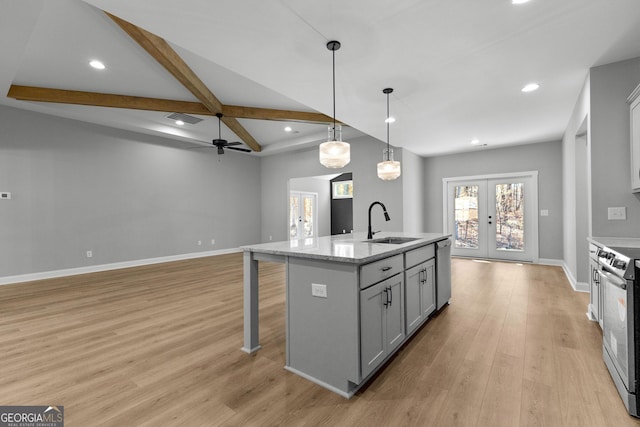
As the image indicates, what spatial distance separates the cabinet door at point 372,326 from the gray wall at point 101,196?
6283mm

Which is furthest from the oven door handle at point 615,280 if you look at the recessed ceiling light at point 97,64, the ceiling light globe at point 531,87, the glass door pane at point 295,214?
the glass door pane at point 295,214

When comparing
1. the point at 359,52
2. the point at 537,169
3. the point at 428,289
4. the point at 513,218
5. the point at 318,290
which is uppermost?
the point at 359,52

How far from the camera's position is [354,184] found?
7.23m

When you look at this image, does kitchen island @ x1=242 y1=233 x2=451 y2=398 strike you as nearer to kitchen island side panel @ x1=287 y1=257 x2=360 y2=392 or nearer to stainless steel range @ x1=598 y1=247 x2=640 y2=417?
kitchen island side panel @ x1=287 y1=257 x2=360 y2=392

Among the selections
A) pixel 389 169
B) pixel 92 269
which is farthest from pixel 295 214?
pixel 389 169

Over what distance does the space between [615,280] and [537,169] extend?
18.1 feet

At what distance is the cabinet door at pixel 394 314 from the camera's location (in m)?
2.12

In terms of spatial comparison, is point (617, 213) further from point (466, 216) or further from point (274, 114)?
point (274, 114)

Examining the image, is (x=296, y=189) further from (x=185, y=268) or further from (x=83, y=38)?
(x=83, y=38)

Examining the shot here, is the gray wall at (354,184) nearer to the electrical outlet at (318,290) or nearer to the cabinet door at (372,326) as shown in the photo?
the cabinet door at (372,326)

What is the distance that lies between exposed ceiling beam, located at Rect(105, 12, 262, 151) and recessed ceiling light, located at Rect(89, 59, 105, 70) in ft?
2.87

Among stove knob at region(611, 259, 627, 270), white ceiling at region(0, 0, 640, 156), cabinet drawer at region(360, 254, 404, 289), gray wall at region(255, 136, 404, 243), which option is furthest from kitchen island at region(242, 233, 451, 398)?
gray wall at region(255, 136, 404, 243)

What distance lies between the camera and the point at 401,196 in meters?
6.51

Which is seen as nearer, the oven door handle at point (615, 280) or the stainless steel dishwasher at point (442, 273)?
the oven door handle at point (615, 280)
